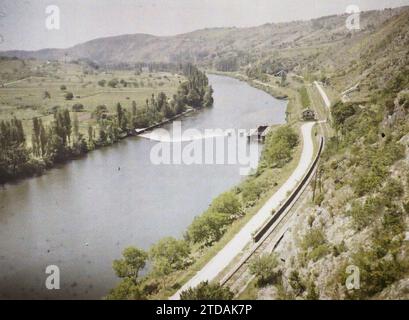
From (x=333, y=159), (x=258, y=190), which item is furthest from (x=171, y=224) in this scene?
(x=333, y=159)

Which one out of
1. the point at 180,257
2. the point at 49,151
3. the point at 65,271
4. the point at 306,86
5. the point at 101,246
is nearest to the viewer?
the point at 180,257

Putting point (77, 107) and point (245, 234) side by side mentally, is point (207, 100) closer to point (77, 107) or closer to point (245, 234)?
point (77, 107)

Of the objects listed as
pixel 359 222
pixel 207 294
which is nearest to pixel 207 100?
pixel 359 222

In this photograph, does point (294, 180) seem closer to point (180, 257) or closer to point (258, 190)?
point (258, 190)

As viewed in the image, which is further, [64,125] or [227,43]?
[227,43]

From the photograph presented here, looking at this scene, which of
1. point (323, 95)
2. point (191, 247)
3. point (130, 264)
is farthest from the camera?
point (323, 95)

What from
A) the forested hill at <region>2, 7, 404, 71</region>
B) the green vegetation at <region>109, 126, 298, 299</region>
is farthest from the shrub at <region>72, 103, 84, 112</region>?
the forested hill at <region>2, 7, 404, 71</region>

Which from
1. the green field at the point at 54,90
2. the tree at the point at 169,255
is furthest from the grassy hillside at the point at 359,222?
the green field at the point at 54,90
